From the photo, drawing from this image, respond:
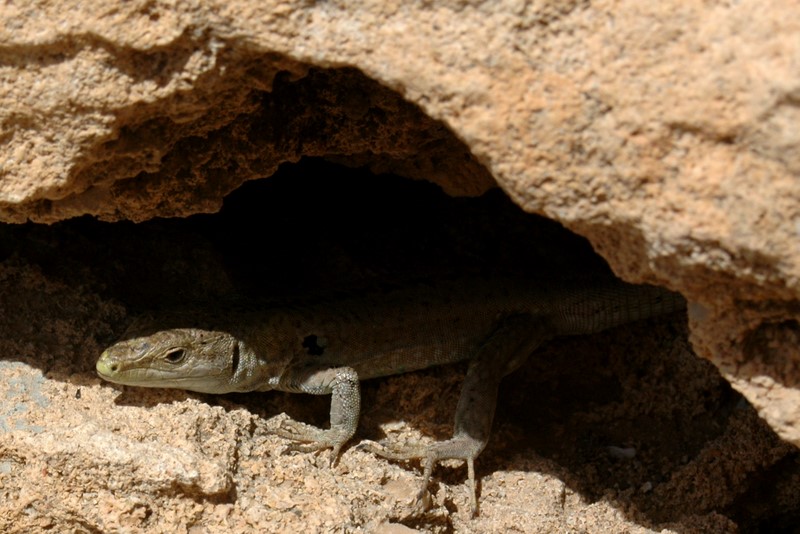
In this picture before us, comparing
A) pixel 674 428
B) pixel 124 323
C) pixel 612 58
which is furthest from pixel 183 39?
pixel 674 428

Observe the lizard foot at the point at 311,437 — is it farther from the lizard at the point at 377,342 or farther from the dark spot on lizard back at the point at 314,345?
the dark spot on lizard back at the point at 314,345

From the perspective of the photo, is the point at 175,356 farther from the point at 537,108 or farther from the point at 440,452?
the point at 537,108

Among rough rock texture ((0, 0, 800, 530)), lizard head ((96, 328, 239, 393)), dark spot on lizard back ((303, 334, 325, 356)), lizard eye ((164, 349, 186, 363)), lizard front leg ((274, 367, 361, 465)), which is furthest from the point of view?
dark spot on lizard back ((303, 334, 325, 356))

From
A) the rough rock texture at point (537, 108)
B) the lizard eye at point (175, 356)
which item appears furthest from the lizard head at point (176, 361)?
the rough rock texture at point (537, 108)

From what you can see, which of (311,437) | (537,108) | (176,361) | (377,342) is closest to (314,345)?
(377,342)

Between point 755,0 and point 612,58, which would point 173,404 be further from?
point 755,0

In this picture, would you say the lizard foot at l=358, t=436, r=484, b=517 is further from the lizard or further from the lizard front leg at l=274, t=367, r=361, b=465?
the lizard front leg at l=274, t=367, r=361, b=465

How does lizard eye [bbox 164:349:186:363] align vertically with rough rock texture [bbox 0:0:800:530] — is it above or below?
below

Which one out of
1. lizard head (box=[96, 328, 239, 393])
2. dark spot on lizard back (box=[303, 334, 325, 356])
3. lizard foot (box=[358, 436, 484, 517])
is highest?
dark spot on lizard back (box=[303, 334, 325, 356])

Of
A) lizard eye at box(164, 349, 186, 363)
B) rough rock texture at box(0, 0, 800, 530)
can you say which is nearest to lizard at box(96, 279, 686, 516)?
lizard eye at box(164, 349, 186, 363)
